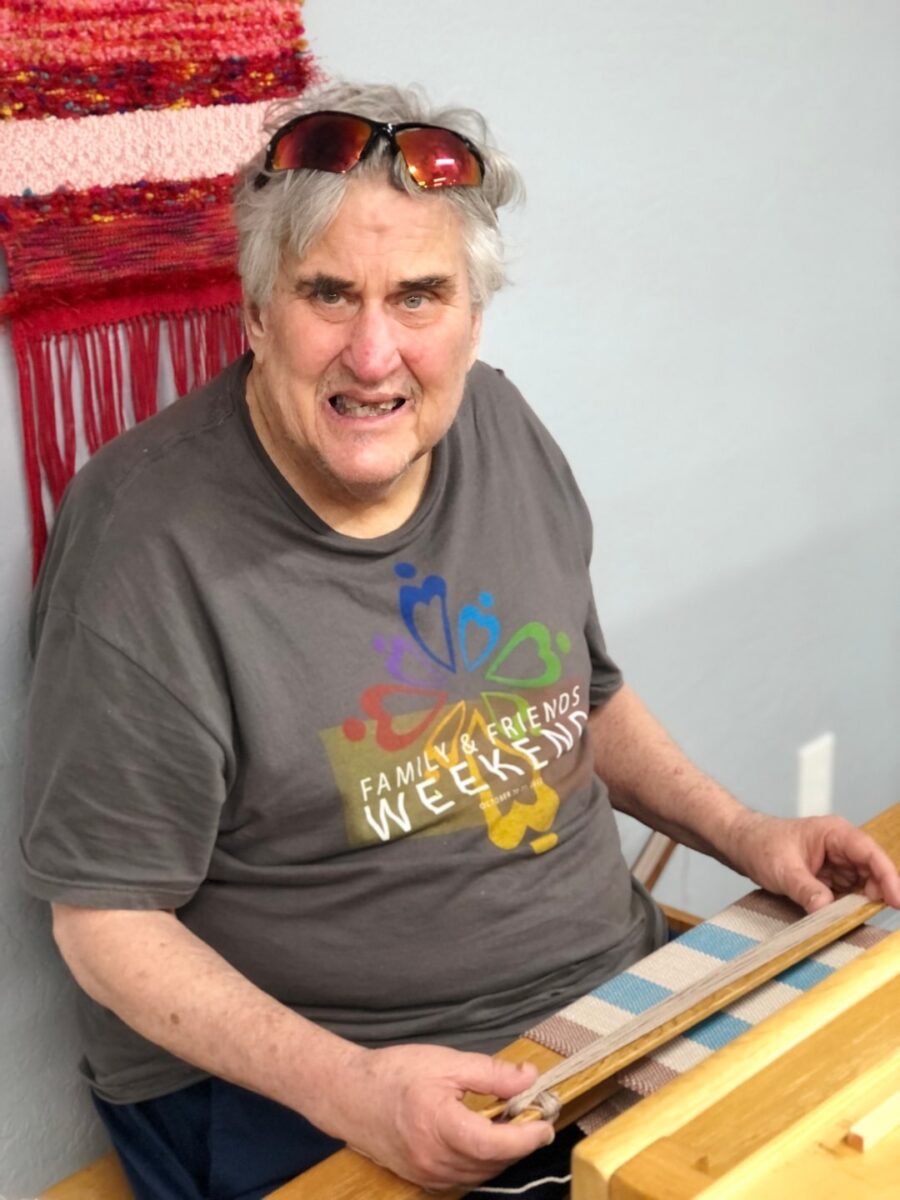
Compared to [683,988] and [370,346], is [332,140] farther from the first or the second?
[683,988]

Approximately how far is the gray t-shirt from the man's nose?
0.42ft

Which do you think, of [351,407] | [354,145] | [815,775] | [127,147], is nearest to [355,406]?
[351,407]

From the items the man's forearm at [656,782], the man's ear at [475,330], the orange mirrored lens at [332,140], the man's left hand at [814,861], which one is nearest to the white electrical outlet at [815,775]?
the man's forearm at [656,782]

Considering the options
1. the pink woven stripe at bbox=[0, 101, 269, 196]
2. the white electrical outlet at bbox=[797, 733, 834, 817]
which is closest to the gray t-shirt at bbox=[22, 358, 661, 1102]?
the pink woven stripe at bbox=[0, 101, 269, 196]

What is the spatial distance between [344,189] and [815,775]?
1770mm

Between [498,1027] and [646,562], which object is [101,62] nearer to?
[498,1027]

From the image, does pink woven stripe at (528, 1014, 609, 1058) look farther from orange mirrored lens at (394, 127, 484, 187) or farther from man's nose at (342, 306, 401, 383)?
orange mirrored lens at (394, 127, 484, 187)

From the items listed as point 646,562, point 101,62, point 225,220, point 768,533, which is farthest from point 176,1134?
point 768,533

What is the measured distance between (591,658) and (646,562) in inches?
22.6

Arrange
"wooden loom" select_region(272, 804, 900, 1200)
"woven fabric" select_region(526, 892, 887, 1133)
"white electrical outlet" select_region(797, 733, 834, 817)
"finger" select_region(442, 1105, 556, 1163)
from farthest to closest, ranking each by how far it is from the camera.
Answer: "white electrical outlet" select_region(797, 733, 834, 817) → "woven fabric" select_region(526, 892, 887, 1133) → "finger" select_region(442, 1105, 556, 1163) → "wooden loom" select_region(272, 804, 900, 1200)

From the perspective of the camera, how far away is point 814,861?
4.92ft

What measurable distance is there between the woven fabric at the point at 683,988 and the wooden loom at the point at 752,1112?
23mm

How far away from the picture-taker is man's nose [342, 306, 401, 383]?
1313 millimetres

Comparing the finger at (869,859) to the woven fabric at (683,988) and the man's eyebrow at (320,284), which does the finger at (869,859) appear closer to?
the woven fabric at (683,988)
